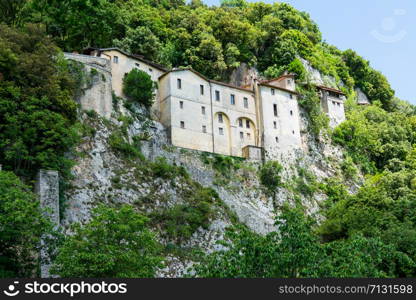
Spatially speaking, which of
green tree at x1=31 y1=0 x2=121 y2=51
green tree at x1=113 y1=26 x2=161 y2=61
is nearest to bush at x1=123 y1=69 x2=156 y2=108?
green tree at x1=31 y1=0 x2=121 y2=51

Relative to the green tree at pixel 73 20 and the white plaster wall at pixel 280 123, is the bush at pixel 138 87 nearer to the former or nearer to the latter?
the green tree at pixel 73 20

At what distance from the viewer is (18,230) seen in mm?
30562

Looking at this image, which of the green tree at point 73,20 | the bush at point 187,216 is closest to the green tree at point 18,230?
the bush at point 187,216

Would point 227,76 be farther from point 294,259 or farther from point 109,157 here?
point 294,259

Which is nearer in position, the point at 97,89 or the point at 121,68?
the point at 97,89

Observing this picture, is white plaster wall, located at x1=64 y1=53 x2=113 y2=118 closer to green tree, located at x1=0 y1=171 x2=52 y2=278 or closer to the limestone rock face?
green tree, located at x1=0 y1=171 x2=52 y2=278

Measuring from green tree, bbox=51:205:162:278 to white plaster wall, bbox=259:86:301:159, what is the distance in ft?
97.6

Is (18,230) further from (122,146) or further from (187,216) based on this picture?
(122,146)

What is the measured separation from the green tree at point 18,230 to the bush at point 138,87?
72.1 ft

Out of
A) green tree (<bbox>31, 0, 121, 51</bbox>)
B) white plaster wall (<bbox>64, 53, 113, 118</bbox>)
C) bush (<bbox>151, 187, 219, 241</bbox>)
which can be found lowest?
bush (<bbox>151, 187, 219, 241</bbox>)

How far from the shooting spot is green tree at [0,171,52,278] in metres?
30.3

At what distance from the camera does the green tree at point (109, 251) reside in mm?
28266


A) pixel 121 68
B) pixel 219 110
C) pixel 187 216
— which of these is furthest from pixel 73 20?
pixel 187 216

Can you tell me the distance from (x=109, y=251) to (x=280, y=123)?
118ft
